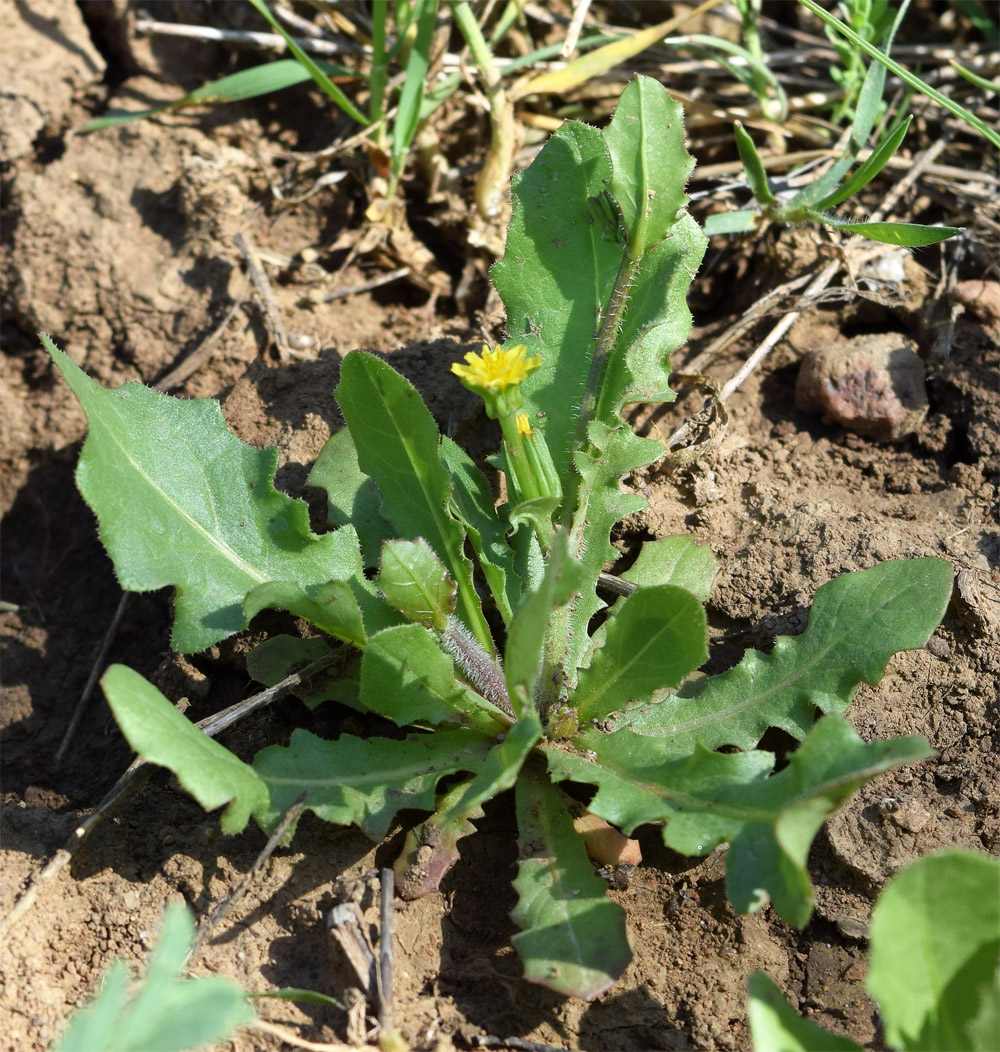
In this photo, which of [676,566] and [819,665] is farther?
[676,566]

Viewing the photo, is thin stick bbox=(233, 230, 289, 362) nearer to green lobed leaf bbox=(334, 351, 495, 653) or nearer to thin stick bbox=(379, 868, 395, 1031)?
green lobed leaf bbox=(334, 351, 495, 653)

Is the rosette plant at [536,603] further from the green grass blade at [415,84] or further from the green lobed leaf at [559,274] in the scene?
the green grass blade at [415,84]

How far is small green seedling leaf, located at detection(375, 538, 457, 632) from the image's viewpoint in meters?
2.15

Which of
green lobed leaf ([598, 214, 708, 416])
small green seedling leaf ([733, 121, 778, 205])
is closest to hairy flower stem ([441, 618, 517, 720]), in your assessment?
green lobed leaf ([598, 214, 708, 416])

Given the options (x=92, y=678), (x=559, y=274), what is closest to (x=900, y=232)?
(x=559, y=274)

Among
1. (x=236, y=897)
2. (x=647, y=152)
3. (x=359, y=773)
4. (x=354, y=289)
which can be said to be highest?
(x=647, y=152)

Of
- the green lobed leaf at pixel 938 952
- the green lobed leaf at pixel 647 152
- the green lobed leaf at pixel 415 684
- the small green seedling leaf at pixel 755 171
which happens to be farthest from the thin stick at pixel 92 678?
the small green seedling leaf at pixel 755 171

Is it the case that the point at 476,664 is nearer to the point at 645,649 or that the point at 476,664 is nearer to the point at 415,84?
the point at 645,649

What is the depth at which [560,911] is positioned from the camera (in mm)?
1990

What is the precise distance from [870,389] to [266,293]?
1942mm

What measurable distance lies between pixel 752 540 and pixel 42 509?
92.0 inches

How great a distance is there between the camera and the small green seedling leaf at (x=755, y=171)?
2.93m

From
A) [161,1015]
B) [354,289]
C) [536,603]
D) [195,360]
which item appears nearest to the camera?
[161,1015]

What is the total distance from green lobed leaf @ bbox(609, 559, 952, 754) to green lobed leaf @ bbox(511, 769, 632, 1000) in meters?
0.31
